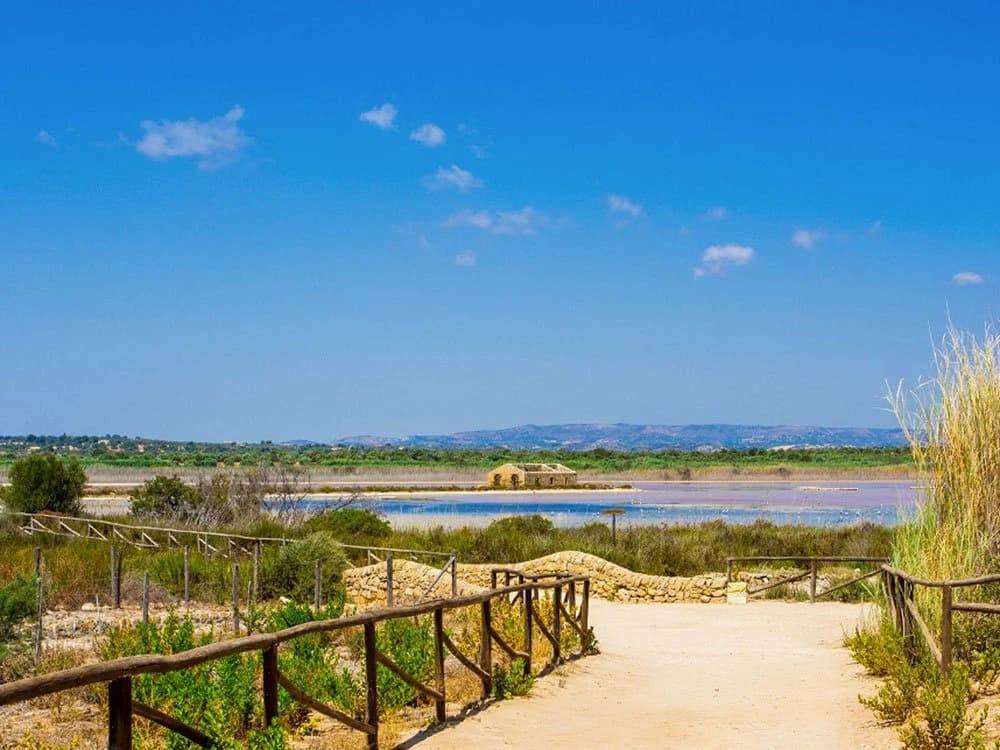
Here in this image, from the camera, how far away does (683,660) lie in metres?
13.1

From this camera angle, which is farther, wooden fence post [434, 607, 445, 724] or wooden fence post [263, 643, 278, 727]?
wooden fence post [434, 607, 445, 724]

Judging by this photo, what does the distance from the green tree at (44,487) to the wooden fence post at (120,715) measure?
30.9 metres

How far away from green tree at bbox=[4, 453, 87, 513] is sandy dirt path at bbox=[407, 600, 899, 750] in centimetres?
2330

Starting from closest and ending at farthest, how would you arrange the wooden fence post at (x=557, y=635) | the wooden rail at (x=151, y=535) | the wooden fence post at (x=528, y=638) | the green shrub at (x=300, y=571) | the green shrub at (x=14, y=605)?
the wooden fence post at (x=528, y=638), the wooden fence post at (x=557, y=635), the green shrub at (x=14, y=605), the green shrub at (x=300, y=571), the wooden rail at (x=151, y=535)

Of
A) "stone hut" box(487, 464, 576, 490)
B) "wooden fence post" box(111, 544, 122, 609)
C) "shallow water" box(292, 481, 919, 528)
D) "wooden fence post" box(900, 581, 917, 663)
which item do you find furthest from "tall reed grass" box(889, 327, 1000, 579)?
"stone hut" box(487, 464, 576, 490)

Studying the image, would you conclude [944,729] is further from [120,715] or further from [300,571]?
[300,571]

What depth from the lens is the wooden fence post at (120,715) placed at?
4.93 meters

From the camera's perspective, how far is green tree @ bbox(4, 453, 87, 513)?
1327 inches

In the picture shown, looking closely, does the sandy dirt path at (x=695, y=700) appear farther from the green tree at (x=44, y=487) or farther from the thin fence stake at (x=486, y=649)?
the green tree at (x=44, y=487)

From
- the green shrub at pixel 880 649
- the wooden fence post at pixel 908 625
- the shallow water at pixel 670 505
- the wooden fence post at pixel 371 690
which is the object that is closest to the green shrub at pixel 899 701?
the green shrub at pixel 880 649

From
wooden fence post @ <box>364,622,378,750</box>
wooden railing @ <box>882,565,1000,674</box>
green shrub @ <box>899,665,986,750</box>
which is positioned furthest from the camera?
wooden railing @ <box>882,565,1000,674</box>

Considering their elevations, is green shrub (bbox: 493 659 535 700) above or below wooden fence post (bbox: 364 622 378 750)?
below

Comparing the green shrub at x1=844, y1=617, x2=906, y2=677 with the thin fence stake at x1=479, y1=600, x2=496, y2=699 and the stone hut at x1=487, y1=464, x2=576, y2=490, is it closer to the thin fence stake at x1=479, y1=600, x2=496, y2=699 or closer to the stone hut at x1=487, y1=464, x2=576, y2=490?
the thin fence stake at x1=479, y1=600, x2=496, y2=699

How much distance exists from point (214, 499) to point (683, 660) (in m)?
24.2
